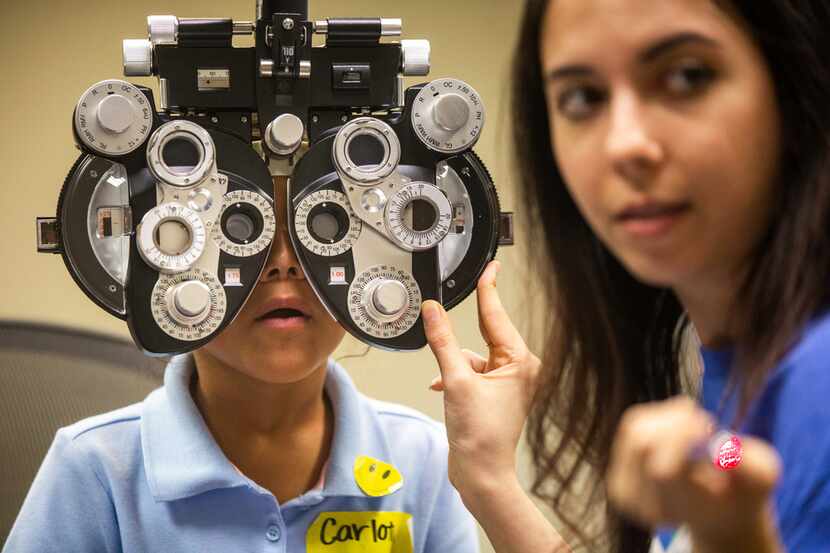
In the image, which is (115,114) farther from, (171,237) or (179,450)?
(179,450)

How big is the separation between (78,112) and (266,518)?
0.38 metres

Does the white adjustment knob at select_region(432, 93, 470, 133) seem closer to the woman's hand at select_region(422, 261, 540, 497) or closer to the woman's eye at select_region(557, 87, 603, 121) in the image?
the woman's hand at select_region(422, 261, 540, 497)

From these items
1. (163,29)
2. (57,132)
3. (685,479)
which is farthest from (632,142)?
(57,132)

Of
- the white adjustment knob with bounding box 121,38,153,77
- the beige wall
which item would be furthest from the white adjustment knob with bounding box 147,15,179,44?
the beige wall

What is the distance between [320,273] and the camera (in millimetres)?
896

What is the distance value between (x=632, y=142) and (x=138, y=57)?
1.62 ft

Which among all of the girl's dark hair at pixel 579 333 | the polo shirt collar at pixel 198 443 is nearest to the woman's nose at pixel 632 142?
the girl's dark hair at pixel 579 333

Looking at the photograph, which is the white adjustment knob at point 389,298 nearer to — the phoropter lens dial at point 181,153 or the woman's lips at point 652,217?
the phoropter lens dial at point 181,153

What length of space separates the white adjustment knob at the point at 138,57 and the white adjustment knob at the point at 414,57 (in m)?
0.21

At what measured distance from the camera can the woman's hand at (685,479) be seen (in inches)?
15.1

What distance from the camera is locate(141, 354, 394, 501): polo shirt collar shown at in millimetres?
946

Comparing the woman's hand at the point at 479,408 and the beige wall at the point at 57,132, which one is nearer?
the woman's hand at the point at 479,408

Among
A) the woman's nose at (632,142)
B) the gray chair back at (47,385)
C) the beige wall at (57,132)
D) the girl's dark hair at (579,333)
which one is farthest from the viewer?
the beige wall at (57,132)

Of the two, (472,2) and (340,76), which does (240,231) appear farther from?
(472,2)
